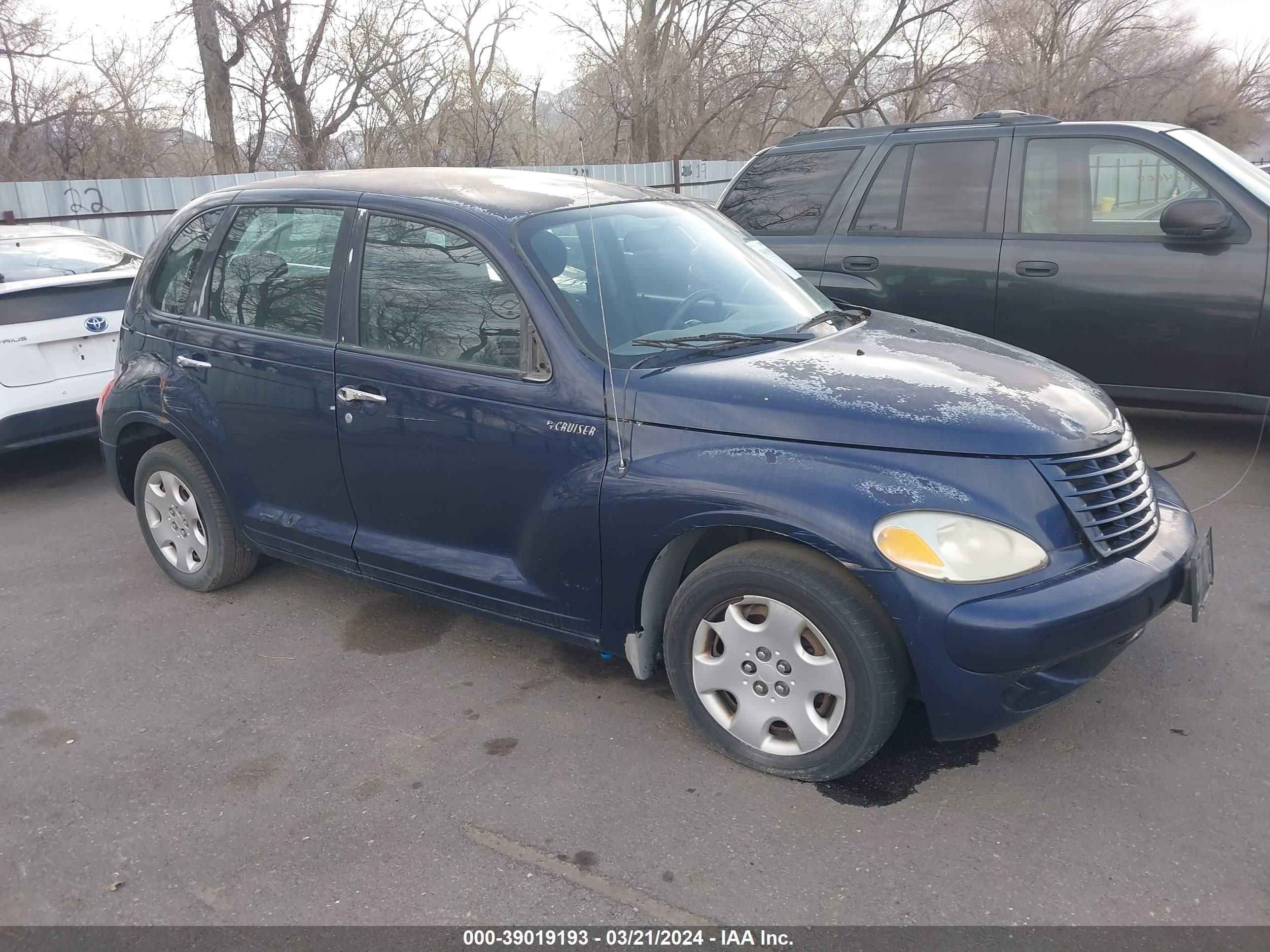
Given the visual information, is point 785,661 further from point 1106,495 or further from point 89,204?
point 89,204

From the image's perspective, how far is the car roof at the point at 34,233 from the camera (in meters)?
7.02

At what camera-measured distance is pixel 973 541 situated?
2762mm

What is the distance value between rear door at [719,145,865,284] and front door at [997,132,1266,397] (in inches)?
42.8

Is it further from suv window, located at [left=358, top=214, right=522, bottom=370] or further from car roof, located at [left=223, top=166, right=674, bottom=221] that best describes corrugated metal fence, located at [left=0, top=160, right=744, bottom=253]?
suv window, located at [left=358, top=214, right=522, bottom=370]

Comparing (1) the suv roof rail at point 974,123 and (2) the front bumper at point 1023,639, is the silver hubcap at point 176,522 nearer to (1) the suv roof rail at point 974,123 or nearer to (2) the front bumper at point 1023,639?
(2) the front bumper at point 1023,639

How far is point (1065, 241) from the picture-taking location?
5.75 metres

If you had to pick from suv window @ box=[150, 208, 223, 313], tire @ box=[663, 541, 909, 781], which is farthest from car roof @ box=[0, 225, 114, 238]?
tire @ box=[663, 541, 909, 781]

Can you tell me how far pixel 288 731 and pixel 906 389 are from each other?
2367mm

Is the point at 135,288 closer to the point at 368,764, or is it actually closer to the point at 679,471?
the point at 368,764

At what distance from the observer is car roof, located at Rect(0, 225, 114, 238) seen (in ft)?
23.0

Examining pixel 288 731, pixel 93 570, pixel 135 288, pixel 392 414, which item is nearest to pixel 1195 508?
pixel 392 414

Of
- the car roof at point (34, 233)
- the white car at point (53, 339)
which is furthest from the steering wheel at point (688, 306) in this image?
the car roof at point (34, 233)

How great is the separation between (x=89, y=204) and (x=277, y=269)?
11.1 m

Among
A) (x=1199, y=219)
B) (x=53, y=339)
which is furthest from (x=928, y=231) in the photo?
(x=53, y=339)
